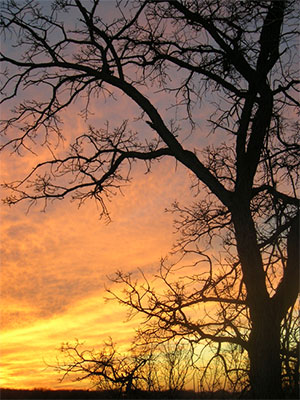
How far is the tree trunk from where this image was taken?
566 centimetres

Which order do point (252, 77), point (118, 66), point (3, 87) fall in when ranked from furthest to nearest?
1. point (3, 87)
2. point (118, 66)
3. point (252, 77)

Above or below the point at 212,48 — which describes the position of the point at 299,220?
below

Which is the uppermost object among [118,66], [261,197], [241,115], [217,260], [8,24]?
[8,24]

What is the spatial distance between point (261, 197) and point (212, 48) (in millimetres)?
2408

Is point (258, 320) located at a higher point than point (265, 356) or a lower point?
higher

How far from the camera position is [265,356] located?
5.75 metres

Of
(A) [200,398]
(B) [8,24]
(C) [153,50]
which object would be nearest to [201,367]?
(A) [200,398]

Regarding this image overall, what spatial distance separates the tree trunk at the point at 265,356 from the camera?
566 cm

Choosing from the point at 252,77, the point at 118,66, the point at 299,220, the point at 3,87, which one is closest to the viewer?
the point at 299,220

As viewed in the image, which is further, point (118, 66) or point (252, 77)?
point (118, 66)

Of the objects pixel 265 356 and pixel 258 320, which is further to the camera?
pixel 258 320

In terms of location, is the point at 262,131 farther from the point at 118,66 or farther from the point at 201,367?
the point at 201,367

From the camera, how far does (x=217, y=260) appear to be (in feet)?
25.2

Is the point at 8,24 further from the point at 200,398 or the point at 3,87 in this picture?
the point at 200,398
